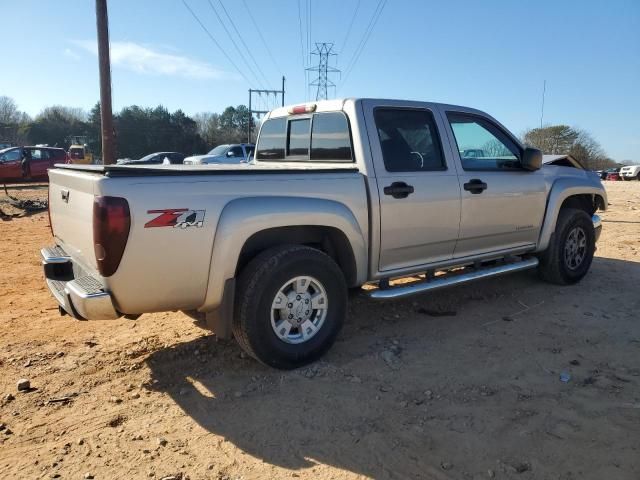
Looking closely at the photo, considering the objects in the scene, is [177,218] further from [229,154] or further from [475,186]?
[229,154]

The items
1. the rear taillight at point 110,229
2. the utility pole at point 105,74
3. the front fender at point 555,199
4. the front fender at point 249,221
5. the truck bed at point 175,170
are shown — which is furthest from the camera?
the utility pole at point 105,74

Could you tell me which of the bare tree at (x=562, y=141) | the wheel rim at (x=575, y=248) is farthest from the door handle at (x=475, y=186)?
the bare tree at (x=562, y=141)

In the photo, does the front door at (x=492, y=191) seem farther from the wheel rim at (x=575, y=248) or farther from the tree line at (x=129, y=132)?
the tree line at (x=129, y=132)

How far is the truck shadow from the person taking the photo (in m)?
2.82

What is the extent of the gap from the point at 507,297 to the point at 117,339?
13.0ft

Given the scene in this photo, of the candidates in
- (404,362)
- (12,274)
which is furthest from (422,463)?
(12,274)

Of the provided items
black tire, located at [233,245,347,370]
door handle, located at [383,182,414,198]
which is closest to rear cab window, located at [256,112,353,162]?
door handle, located at [383,182,414,198]

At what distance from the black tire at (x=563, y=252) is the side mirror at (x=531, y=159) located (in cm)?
100

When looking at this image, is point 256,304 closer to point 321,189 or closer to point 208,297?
Answer: point 208,297

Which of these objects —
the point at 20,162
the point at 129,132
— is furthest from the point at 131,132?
the point at 20,162

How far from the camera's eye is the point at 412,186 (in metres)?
4.24

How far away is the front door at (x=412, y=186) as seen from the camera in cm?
415

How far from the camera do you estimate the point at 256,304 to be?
3.48 metres

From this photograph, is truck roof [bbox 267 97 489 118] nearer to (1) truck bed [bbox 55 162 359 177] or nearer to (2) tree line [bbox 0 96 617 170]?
(1) truck bed [bbox 55 162 359 177]
